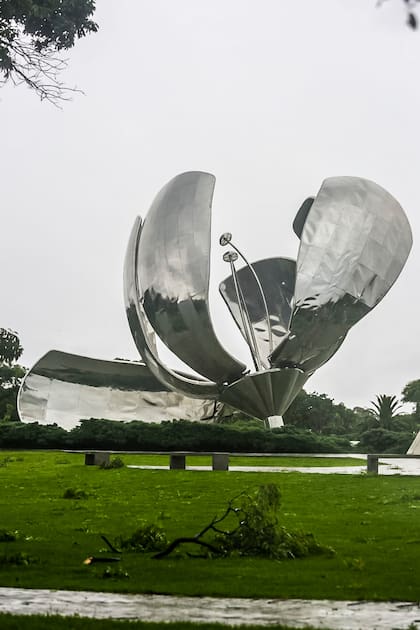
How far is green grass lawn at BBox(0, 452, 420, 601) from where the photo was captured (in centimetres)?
616

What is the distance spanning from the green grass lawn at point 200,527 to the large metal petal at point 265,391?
8.48 m

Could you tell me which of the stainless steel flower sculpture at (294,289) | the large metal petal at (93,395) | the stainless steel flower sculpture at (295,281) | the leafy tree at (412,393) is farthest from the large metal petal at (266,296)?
the leafy tree at (412,393)

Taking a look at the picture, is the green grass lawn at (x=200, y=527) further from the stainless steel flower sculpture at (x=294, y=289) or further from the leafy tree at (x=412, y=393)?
the leafy tree at (x=412, y=393)

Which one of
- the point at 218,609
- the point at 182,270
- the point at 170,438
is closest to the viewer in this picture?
the point at 218,609

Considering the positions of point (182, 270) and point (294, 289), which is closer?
point (182, 270)

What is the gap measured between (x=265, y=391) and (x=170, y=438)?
3.01 metres

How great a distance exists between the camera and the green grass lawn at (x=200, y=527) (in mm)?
6160

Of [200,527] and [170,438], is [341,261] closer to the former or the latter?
[170,438]

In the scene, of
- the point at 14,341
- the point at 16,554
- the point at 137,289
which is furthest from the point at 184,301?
the point at 14,341

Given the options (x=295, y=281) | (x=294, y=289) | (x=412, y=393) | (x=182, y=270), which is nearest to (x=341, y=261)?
(x=295, y=281)

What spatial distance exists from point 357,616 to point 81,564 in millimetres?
2798

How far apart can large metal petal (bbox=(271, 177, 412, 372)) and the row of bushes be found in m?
Answer: 2.43

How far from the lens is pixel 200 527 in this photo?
9.74 metres

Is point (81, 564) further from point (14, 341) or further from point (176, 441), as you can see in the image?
point (14, 341)
